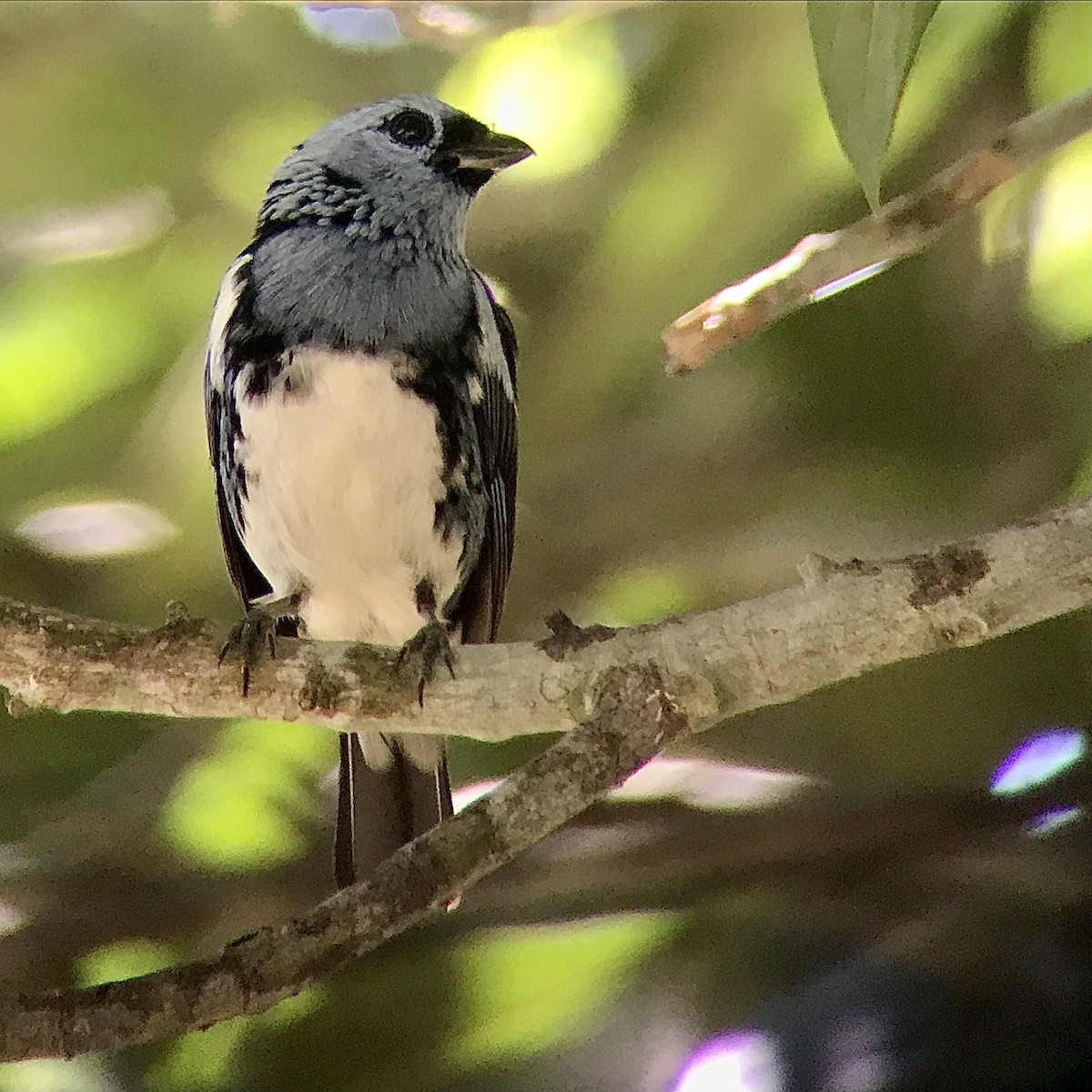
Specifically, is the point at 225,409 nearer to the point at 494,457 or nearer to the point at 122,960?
the point at 494,457

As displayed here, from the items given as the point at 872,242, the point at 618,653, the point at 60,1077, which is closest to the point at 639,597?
Result: the point at 618,653

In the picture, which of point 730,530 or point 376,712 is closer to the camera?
point 376,712

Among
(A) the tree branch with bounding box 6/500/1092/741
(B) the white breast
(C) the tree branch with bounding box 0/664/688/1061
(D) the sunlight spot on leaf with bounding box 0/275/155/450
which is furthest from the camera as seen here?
(D) the sunlight spot on leaf with bounding box 0/275/155/450

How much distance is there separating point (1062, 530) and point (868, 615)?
0.14 meters

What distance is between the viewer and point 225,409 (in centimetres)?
97

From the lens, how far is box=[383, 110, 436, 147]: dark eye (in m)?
1.03

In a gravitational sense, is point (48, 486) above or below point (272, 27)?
below

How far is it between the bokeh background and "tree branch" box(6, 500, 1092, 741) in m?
0.24

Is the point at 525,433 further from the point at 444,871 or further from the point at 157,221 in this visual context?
the point at 444,871

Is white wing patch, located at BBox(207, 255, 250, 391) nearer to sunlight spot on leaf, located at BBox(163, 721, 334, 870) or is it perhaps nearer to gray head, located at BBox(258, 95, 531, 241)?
gray head, located at BBox(258, 95, 531, 241)

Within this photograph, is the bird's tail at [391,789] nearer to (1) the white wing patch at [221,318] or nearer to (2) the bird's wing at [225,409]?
(2) the bird's wing at [225,409]

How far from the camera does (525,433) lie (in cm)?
111

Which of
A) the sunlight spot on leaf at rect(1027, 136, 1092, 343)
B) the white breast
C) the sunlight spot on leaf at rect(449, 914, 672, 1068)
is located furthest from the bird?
Answer: the sunlight spot on leaf at rect(1027, 136, 1092, 343)

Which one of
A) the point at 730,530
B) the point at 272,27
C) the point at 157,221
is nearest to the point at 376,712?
the point at 730,530
